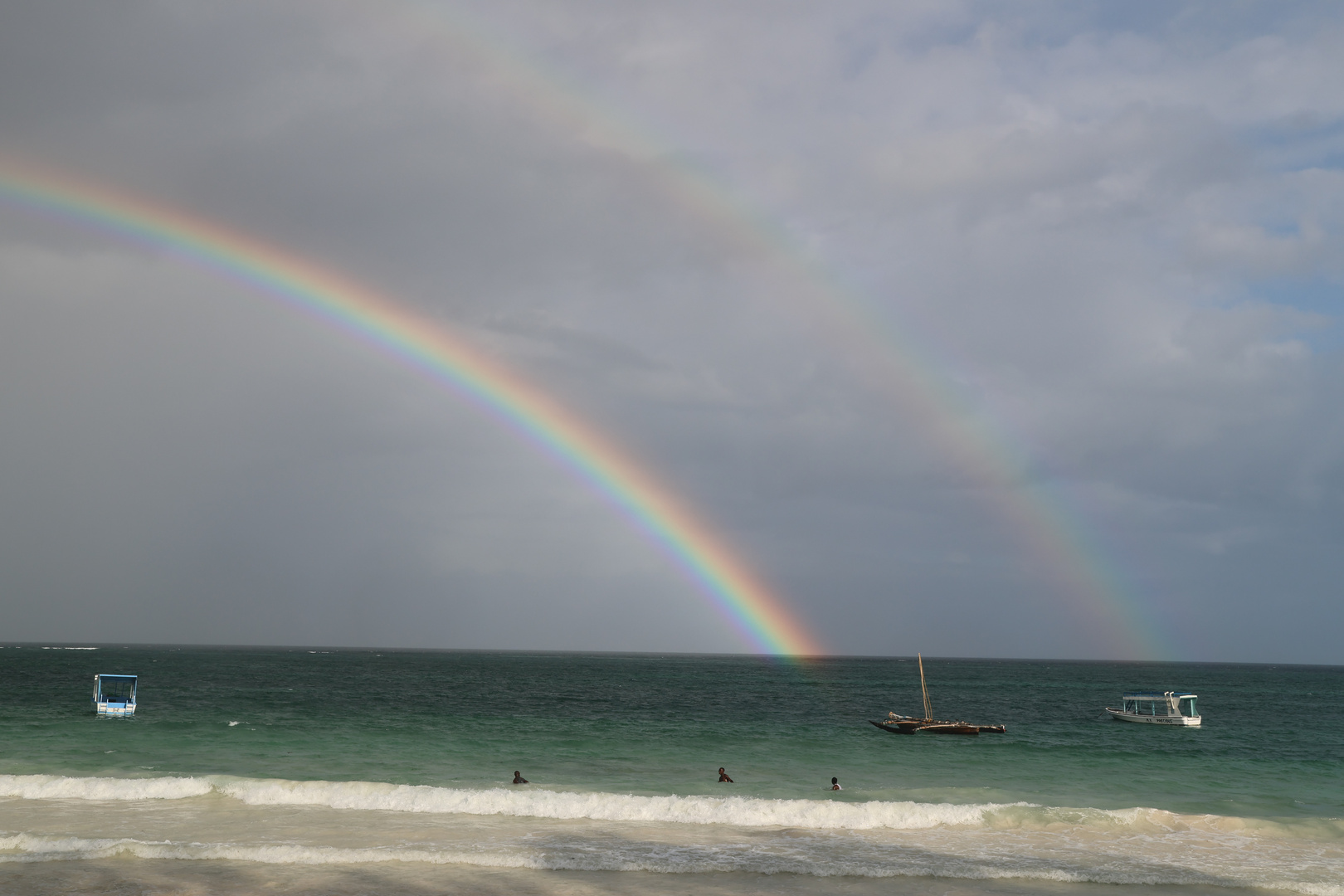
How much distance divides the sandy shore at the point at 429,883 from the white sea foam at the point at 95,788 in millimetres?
10238

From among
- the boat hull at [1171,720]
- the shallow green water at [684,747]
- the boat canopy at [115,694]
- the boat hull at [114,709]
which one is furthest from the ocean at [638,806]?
the boat hull at [1171,720]

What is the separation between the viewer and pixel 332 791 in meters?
32.8

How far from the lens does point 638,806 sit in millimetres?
31797

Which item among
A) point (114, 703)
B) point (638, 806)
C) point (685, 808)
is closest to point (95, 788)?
point (638, 806)

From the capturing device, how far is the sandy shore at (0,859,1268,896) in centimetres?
2067

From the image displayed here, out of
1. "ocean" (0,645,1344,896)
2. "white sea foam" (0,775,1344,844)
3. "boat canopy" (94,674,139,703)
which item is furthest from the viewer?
"boat canopy" (94,674,139,703)

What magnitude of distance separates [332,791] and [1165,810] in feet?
99.6

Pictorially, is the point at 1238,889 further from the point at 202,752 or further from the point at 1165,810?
the point at 202,752

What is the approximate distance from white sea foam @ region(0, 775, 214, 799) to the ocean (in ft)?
0.32

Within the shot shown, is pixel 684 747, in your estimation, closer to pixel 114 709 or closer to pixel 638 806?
pixel 638 806

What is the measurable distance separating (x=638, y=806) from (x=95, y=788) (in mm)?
19324

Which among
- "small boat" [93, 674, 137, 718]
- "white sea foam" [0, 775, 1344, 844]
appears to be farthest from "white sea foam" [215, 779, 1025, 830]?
"small boat" [93, 674, 137, 718]

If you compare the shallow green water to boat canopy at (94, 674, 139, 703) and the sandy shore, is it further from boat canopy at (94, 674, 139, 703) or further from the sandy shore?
the sandy shore

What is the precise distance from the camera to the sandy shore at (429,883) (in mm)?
20672
